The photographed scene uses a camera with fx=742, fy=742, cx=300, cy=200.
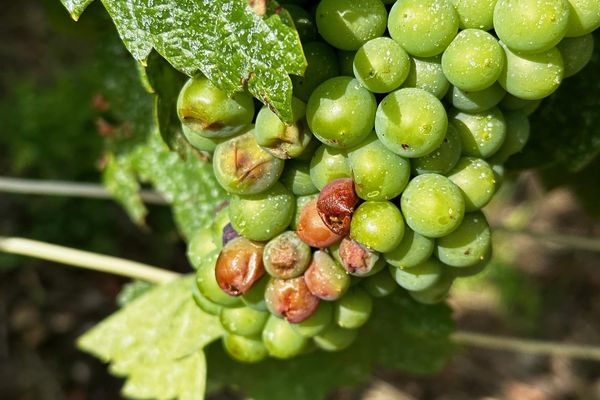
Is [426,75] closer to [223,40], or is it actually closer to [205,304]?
[223,40]

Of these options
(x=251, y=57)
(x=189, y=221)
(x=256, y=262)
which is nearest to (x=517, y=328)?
(x=189, y=221)

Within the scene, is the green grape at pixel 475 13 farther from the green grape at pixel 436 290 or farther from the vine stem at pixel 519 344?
the vine stem at pixel 519 344

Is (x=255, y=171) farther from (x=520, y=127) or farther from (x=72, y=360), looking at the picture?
(x=72, y=360)

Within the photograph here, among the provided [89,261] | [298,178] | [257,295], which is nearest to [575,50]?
[298,178]

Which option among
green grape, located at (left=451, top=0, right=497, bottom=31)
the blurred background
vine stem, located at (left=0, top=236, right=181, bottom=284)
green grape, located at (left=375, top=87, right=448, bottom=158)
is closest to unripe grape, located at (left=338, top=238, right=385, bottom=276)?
green grape, located at (left=375, top=87, right=448, bottom=158)

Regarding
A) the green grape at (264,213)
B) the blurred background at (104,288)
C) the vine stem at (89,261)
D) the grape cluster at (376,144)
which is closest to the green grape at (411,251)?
the grape cluster at (376,144)

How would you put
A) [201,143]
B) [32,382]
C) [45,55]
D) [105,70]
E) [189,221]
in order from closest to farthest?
[201,143] < [189,221] < [105,70] < [32,382] < [45,55]
